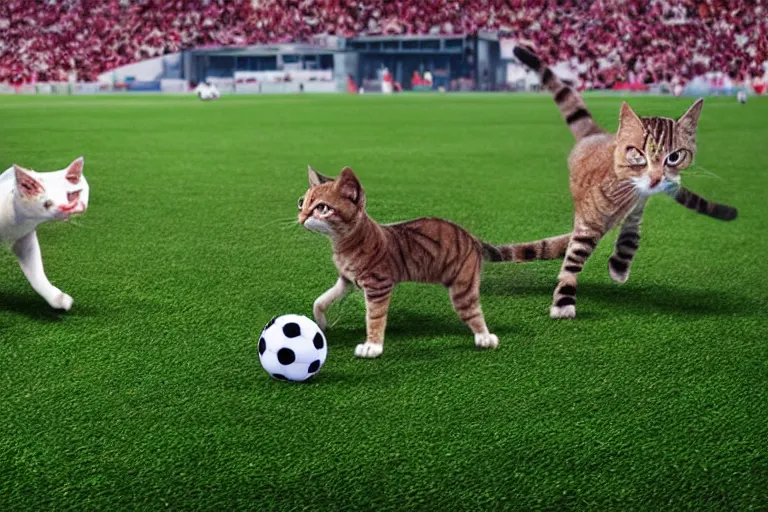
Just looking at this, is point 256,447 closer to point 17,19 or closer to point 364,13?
point 364,13

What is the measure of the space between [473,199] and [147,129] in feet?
19.5

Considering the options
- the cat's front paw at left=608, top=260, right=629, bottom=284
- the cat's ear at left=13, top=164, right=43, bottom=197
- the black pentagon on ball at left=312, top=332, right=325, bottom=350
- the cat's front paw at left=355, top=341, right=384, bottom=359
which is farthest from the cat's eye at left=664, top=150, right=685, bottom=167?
the cat's ear at left=13, top=164, right=43, bottom=197

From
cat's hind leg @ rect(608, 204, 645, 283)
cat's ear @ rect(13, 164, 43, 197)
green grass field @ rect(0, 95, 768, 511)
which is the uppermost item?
cat's ear @ rect(13, 164, 43, 197)

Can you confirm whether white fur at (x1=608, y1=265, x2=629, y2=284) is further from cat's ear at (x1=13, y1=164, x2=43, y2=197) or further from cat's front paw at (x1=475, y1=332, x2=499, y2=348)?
cat's ear at (x1=13, y1=164, x2=43, y2=197)

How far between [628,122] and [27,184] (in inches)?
62.1

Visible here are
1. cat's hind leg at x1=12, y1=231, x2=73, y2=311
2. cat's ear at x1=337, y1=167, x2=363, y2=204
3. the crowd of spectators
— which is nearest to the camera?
cat's ear at x1=337, y1=167, x2=363, y2=204

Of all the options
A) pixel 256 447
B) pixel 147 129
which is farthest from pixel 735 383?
pixel 147 129

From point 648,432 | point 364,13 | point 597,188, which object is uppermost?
point 364,13

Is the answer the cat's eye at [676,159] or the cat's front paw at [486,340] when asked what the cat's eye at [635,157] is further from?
the cat's front paw at [486,340]

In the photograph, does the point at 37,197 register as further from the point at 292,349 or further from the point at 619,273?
the point at 619,273

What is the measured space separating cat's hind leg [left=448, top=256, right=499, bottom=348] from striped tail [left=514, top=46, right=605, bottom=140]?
2.20 feet

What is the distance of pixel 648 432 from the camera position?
1752 millimetres

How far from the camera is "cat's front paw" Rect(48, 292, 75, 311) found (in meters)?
2.55

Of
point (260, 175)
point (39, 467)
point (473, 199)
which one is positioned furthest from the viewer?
point (260, 175)
